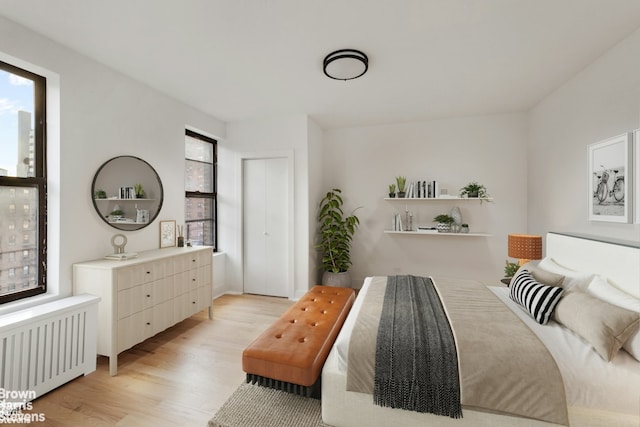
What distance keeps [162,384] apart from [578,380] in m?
2.58

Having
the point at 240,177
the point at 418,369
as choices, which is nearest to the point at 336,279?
the point at 240,177

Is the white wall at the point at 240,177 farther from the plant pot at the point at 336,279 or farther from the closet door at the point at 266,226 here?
the plant pot at the point at 336,279

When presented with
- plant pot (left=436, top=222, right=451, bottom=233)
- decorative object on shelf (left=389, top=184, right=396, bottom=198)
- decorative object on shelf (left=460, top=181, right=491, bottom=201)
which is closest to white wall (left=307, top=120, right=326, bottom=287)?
decorative object on shelf (left=389, top=184, right=396, bottom=198)

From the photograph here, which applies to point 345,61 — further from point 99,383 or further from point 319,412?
point 99,383

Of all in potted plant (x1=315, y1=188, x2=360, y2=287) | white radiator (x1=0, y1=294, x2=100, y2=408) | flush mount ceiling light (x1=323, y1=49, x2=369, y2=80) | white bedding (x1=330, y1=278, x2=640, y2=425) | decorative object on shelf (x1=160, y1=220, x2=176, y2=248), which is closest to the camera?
white bedding (x1=330, y1=278, x2=640, y2=425)

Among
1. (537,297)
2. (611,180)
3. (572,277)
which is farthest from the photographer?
(611,180)

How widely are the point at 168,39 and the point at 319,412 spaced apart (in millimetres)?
2904

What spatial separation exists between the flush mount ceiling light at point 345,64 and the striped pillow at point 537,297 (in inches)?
86.9

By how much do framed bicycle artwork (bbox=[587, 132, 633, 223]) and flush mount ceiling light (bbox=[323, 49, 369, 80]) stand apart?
2.14 m

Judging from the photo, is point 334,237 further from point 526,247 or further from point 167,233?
point 526,247

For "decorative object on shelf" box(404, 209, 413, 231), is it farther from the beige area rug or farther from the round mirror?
the round mirror

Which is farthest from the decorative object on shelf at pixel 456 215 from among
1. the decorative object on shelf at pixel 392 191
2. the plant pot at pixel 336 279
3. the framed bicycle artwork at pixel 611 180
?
the plant pot at pixel 336 279

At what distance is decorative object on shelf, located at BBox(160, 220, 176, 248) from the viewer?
10.3 ft

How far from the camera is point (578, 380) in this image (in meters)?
1.31
